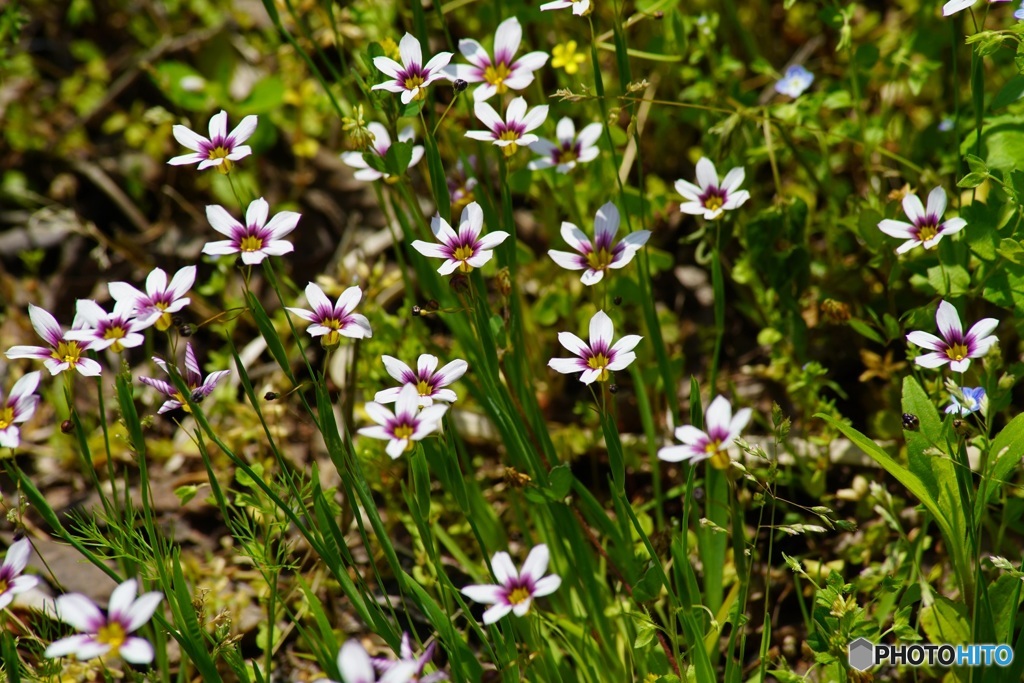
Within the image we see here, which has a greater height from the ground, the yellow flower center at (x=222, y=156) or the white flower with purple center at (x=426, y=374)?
the yellow flower center at (x=222, y=156)

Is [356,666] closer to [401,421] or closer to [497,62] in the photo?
[401,421]

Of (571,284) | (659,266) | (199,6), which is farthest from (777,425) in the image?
(199,6)

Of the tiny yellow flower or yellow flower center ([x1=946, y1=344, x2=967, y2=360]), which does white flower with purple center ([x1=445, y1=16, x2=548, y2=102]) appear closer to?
the tiny yellow flower

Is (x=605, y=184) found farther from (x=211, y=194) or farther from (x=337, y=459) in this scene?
(x=211, y=194)

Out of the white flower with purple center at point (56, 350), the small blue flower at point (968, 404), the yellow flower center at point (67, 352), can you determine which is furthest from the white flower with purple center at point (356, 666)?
the small blue flower at point (968, 404)

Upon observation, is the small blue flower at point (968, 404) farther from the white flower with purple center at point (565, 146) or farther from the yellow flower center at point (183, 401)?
the yellow flower center at point (183, 401)

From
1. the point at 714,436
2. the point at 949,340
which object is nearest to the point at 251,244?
the point at 714,436

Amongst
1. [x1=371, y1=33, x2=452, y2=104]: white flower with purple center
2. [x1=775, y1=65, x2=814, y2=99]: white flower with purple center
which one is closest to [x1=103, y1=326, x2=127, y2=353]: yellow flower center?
[x1=371, y1=33, x2=452, y2=104]: white flower with purple center
